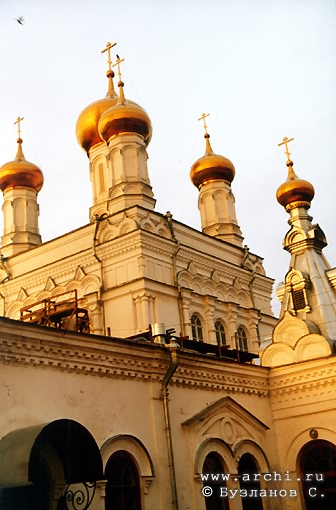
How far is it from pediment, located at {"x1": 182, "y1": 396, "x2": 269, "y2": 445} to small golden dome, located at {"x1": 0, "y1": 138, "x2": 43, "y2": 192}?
15.2 meters

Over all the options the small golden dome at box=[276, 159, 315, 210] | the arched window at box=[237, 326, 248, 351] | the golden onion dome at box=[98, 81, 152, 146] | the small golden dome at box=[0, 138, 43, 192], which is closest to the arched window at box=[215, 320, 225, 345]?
the arched window at box=[237, 326, 248, 351]

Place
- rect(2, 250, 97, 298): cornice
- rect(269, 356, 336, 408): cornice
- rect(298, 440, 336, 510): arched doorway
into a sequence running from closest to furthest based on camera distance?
1. rect(298, 440, 336, 510): arched doorway
2. rect(269, 356, 336, 408): cornice
3. rect(2, 250, 97, 298): cornice

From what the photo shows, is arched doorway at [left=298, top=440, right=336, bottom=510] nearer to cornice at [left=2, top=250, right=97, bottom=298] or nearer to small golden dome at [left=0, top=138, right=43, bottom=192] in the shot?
cornice at [left=2, top=250, right=97, bottom=298]

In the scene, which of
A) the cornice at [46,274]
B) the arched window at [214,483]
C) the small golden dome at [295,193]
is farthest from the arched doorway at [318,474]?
the cornice at [46,274]

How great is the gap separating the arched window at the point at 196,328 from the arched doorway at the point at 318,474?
6.85m

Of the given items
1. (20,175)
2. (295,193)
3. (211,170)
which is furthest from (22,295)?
(295,193)

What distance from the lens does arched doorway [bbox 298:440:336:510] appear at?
1449 cm

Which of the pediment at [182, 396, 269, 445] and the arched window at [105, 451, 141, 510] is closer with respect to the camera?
the arched window at [105, 451, 141, 510]

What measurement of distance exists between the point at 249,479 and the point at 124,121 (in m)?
13.2

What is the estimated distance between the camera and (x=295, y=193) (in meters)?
19.5

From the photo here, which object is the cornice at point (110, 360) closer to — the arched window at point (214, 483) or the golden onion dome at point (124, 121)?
the arched window at point (214, 483)

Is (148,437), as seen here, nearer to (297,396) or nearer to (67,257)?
(297,396)

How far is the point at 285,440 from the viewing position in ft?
51.3

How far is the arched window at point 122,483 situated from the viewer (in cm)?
1159
